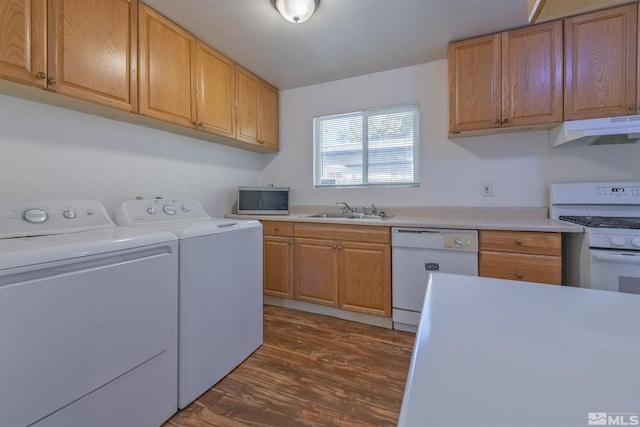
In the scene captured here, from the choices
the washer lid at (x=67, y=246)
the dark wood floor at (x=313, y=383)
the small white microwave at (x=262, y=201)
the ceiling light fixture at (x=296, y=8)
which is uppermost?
the ceiling light fixture at (x=296, y=8)

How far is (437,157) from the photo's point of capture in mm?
2572

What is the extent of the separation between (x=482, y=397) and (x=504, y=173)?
2450 millimetres

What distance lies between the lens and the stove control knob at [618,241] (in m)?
1.55

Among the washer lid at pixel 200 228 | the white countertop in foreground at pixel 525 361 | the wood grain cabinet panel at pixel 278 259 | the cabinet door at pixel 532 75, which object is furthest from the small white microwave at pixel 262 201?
the white countertop in foreground at pixel 525 361

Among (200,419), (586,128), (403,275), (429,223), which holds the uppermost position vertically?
(586,128)

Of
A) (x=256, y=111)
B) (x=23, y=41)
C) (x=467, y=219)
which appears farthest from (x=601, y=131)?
(x=23, y=41)

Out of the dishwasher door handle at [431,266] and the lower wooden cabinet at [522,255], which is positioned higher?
the lower wooden cabinet at [522,255]

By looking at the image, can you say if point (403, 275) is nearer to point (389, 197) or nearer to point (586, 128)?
point (389, 197)

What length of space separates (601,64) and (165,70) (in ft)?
9.44

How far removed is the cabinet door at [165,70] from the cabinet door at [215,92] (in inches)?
3.0

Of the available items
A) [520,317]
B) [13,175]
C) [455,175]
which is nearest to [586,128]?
[455,175]

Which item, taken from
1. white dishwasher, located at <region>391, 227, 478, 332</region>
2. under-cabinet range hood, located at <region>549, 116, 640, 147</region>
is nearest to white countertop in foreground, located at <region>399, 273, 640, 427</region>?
white dishwasher, located at <region>391, 227, 478, 332</region>

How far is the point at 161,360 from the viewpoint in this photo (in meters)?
1.32

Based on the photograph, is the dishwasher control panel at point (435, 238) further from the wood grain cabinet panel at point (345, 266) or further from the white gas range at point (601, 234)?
the white gas range at point (601, 234)
